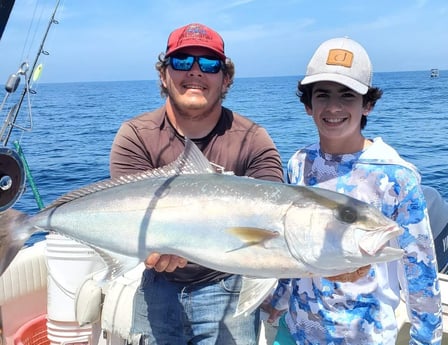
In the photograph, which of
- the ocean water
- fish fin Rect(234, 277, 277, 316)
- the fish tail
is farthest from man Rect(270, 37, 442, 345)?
the ocean water

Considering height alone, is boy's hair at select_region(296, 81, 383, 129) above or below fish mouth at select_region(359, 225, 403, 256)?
above

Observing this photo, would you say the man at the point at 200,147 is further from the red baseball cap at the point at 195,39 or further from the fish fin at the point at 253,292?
the fish fin at the point at 253,292

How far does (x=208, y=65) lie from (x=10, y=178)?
123 centimetres

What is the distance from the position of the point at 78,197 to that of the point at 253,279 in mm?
1002

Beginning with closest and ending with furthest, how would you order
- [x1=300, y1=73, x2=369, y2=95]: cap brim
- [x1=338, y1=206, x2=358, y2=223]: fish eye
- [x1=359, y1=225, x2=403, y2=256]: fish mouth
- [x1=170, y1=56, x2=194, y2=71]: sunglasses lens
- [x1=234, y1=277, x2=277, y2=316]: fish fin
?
[x1=359, y1=225, x2=403, y2=256]: fish mouth < [x1=338, y1=206, x2=358, y2=223]: fish eye < [x1=234, y1=277, x2=277, y2=316]: fish fin < [x1=300, y1=73, x2=369, y2=95]: cap brim < [x1=170, y1=56, x2=194, y2=71]: sunglasses lens

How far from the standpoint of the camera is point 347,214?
203 cm

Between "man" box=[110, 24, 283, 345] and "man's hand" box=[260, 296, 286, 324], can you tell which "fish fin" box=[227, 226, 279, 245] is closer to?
"man" box=[110, 24, 283, 345]

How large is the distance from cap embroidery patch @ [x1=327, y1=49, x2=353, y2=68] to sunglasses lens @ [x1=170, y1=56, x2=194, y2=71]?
31.2 inches

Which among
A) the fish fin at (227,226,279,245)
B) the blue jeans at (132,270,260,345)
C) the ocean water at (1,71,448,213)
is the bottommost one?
the ocean water at (1,71,448,213)

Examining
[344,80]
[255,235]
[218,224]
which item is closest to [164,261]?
[218,224]

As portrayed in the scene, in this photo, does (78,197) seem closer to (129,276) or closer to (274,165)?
(274,165)

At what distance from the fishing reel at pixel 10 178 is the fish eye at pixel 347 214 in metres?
1.50

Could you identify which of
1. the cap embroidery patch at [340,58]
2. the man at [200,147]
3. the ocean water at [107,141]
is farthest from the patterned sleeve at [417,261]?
the ocean water at [107,141]

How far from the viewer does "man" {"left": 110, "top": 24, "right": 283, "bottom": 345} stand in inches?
112
